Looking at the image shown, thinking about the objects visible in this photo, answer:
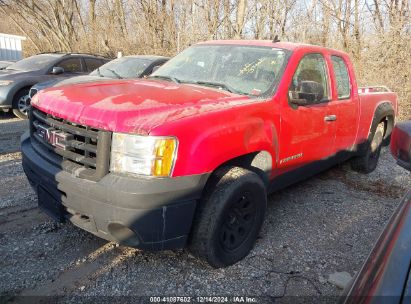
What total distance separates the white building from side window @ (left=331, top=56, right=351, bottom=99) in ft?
63.9

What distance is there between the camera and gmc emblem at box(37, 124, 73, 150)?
2768 mm

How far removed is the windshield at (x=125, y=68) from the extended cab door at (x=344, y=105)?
16.7 feet

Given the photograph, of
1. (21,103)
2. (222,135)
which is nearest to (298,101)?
(222,135)

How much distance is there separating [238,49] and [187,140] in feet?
6.21

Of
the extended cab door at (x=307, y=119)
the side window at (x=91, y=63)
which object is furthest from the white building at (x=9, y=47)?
the extended cab door at (x=307, y=119)

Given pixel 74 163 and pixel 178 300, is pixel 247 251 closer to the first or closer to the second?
pixel 178 300

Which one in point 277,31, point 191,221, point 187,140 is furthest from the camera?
point 277,31

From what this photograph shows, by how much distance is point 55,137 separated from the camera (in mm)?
2859

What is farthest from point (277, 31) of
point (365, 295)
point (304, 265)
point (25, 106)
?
point (365, 295)

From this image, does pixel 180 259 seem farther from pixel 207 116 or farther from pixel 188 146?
pixel 207 116

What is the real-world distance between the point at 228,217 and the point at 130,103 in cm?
119

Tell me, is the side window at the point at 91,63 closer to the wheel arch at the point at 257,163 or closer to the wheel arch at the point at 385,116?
the wheel arch at the point at 385,116

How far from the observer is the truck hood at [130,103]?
2502 millimetres

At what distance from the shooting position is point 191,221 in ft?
8.86
